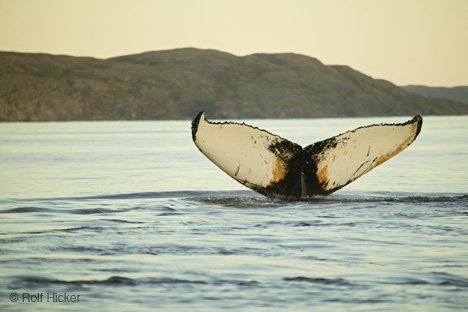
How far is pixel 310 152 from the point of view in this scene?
39.4 feet

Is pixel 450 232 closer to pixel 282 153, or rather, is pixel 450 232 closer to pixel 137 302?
pixel 282 153

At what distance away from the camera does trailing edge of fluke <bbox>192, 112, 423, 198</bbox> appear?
11.8 metres

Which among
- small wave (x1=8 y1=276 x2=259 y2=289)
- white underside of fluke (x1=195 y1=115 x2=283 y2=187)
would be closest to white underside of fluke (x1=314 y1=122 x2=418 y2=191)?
white underside of fluke (x1=195 y1=115 x2=283 y2=187)

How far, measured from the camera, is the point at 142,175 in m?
24.2

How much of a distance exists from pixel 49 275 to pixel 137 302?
4.62 feet


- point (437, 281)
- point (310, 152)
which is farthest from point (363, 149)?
point (437, 281)
